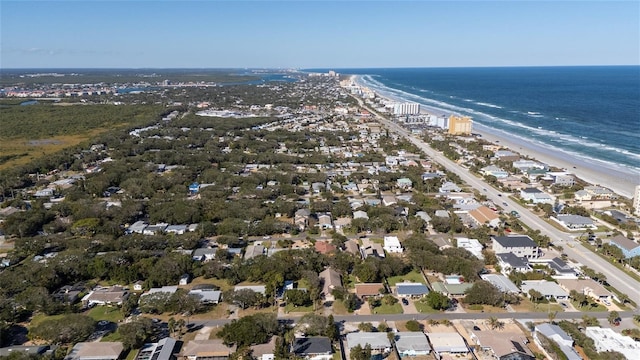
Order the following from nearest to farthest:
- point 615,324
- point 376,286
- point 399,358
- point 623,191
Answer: point 399,358 < point 615,324 < point 376,286 < point 623,191

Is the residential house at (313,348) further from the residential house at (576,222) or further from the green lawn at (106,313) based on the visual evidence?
→ the residential house at (576,222)

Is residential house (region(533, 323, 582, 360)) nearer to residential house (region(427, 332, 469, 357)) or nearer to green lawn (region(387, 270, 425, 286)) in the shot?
residential house (region(427, 332, 469, 357))

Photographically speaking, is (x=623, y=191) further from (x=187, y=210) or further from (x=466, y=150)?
(x=187, y=210)

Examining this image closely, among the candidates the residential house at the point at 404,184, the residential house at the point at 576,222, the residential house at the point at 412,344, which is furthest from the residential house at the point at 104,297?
the residential house at the point at 576,222

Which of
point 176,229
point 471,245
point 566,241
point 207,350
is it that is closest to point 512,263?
point 471,245

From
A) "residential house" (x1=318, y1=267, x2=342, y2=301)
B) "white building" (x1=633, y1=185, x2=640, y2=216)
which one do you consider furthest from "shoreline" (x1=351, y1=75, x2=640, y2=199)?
"residential house" (x1=318, y1=267, x2=342, y2=301)

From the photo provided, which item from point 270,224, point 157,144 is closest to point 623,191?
point 270,224
